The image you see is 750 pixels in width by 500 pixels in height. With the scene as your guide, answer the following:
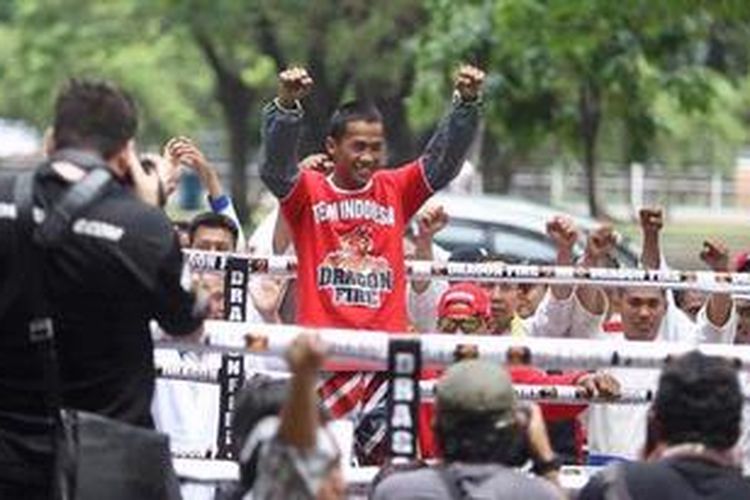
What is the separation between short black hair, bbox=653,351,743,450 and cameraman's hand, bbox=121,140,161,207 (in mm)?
1421

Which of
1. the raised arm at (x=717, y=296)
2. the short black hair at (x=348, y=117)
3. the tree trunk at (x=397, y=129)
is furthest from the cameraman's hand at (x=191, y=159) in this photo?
the tree trunk at (x=397, y=129)

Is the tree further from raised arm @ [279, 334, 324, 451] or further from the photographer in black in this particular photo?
raised arm @ [279, 334, 324, 451]

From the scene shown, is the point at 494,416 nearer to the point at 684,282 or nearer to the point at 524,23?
the point at 684,282

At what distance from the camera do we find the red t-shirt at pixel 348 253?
8523 millimetres

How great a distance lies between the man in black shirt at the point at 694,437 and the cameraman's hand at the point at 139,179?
4.66 ft

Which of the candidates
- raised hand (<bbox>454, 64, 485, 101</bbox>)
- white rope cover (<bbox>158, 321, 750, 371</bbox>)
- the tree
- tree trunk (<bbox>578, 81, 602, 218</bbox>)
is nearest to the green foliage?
tree trunk (<bbox>578, 81, 602, 218</bbox>)

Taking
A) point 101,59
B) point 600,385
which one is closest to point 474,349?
point 600,385

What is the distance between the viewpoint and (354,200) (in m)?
8.70

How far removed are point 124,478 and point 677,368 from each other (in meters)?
1.39

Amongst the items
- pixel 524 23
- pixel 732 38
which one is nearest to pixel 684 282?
pixel 524 23

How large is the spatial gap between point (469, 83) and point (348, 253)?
0.71 metres

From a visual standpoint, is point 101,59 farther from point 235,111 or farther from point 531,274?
point 531,274

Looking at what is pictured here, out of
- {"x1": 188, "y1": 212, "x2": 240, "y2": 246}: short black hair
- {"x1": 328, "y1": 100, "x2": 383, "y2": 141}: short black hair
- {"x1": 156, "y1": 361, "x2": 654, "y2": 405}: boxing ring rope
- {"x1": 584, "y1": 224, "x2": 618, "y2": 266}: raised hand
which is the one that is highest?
{"x1": 328, "y1": 100, "x2": 383, "y2": 141}: short black hair

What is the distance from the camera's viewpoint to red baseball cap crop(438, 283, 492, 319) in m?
9.07
